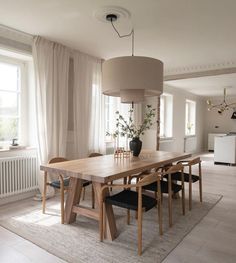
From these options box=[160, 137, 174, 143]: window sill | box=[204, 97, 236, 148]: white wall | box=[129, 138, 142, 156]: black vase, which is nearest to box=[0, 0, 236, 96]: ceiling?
box=[129, 138, 142, 156]: black vase

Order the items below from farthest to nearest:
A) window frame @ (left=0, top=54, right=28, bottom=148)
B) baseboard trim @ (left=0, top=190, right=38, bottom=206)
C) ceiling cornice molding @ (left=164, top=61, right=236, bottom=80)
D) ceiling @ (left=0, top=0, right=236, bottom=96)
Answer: ceiling cornice molding @ (left=164, top=61, right=236, bottom=80)
window frame @ (left=0, top=54, right=28, bottom=148)
baseboard trim @ (left=0, top=190, right=38, bottom=206)
ceiling @ (left=0, top=0, right=236, bottom=96)

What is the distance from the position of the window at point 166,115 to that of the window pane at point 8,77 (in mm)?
4879

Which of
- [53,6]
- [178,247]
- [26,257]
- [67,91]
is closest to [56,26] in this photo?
[53,6]

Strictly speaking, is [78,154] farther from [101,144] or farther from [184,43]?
[184,43]

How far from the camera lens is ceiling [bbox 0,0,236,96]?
271cm

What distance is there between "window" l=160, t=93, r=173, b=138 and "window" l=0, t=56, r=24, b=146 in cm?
483

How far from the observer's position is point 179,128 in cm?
834

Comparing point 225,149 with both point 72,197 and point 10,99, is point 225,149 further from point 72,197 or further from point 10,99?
point 10,99

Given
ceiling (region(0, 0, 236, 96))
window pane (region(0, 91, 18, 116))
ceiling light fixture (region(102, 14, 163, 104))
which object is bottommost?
window pane (region(0, 91, 18, 116))

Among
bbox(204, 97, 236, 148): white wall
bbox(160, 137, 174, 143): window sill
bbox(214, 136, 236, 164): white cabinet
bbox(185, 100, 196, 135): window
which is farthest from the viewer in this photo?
bbox(204, 97, 236, 148): white wall

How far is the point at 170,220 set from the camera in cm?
283

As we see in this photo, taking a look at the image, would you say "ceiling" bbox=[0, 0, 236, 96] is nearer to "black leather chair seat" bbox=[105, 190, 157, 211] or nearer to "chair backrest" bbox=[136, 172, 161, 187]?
"chair backrest" bbox=[136, 172, 161, 187]

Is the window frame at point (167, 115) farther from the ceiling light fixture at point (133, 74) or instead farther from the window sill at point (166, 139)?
the ceiling light fixture at point (133, 74)

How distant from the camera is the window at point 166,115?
7773 mm
